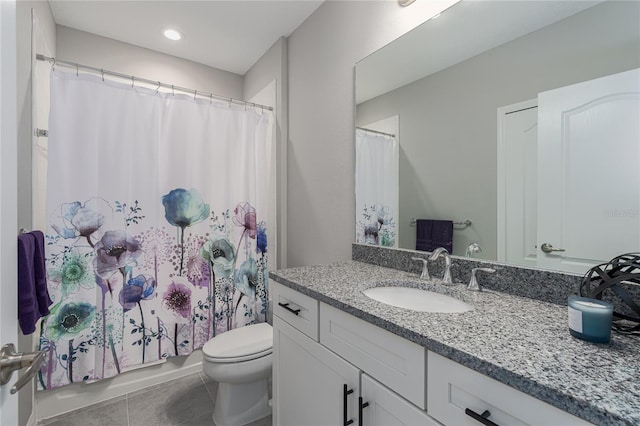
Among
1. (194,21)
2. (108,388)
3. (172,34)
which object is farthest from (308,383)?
(172,34)

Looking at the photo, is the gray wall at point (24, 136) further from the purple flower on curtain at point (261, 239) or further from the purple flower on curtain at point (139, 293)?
the purple flower on curtain at point (261, 239)

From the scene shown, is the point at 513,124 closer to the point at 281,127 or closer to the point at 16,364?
the point at 16,364

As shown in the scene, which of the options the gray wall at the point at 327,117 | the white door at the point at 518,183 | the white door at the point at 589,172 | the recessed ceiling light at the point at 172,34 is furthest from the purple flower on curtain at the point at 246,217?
the white door at the point at 589,172

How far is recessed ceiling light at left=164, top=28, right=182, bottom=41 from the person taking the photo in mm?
2250

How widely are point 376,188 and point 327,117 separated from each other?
62cm

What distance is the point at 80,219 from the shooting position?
5.51ft

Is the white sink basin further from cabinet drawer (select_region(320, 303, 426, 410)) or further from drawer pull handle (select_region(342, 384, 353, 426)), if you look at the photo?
drawer pull handle (select_region(342, 384, 353, 426))

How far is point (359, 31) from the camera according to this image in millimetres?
1675

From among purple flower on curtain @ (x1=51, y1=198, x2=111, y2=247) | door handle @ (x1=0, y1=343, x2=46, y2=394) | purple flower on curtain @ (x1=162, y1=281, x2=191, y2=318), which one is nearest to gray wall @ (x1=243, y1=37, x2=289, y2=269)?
purple flower on curtain @ (x1=162, y1=281, x2=191, y2=318)

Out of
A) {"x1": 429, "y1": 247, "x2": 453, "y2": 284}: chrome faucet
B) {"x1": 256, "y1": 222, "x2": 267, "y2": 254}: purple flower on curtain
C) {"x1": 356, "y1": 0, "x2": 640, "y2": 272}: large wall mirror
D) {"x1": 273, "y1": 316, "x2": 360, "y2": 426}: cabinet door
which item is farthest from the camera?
{"x1": 256, "y1": 222, "x2": 267, "y2": 254}: purple flower on curtain

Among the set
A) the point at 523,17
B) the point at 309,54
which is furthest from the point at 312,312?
the point at 309,54

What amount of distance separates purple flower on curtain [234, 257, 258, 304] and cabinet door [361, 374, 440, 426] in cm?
150

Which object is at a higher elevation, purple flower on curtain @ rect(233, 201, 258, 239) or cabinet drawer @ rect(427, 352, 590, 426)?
purple flower on curtain @ rect(233, 201, 258, 239)

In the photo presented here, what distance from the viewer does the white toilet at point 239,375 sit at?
1570 millimetres
